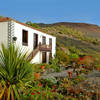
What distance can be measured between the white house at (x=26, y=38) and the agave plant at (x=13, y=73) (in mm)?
4556

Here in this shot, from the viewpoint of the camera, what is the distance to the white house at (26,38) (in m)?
13.4

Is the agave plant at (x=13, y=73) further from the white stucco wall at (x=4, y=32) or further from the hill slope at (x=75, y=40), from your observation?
the hill slope at (x=75, y=40)

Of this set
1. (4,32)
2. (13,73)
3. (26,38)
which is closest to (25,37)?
(26,38)

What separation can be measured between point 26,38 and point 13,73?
1217cm

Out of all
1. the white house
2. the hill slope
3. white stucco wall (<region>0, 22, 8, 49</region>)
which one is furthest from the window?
the hill slope

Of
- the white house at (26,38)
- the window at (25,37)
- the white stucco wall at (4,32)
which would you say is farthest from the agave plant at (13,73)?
the window at (25,37)

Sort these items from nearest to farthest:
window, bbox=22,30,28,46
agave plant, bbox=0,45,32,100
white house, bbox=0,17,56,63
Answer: agave plant, bbox=0,45,32,100 < white house, bbox=0,17,56,63 < window, bbox=22,30,28,46

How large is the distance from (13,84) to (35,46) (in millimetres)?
14627

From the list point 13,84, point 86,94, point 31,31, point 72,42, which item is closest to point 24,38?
point 31,31

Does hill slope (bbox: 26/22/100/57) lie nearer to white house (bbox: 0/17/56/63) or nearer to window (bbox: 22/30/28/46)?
white house (bbox: 0/17/56/63)

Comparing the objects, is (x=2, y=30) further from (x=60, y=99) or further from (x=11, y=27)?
(x=60, y=99)

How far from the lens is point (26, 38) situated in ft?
53.4

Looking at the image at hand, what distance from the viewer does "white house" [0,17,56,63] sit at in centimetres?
1335

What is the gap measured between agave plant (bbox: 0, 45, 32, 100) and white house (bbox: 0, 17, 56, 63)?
456 cm
